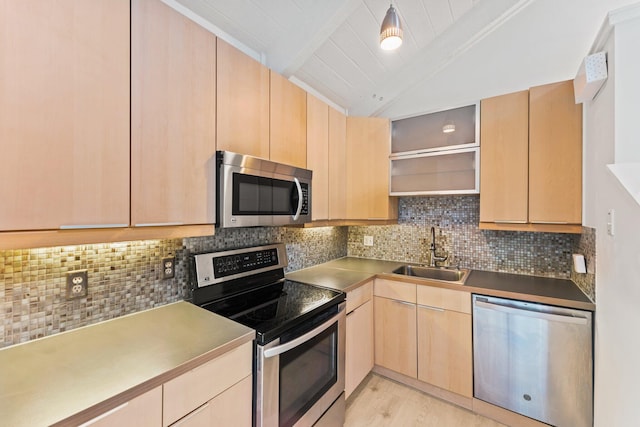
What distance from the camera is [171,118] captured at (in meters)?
1.16

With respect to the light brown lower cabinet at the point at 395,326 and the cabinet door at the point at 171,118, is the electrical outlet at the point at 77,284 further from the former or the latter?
the light brown lower cabinet at the point at 395,326

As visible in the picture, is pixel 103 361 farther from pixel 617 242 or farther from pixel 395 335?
pixel 617 242

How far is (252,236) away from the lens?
1.91m

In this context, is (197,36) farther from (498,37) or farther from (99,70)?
(498,37)

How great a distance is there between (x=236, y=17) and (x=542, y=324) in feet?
8.96

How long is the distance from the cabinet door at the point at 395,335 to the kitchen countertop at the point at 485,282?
245 mm

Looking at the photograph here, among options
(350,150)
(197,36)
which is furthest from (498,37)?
(197,36)

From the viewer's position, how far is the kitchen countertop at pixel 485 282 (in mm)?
1640

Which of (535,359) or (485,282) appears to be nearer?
(535,359)

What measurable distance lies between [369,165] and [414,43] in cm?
108

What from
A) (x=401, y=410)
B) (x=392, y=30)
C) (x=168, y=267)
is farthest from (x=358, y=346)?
(x=392, y=30)

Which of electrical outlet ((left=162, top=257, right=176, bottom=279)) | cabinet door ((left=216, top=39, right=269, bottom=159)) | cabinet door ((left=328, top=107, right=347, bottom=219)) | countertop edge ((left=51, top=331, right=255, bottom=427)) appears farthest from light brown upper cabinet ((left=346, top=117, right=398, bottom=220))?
countertop edge ((left=51, top=331, right=255, bottom=427))

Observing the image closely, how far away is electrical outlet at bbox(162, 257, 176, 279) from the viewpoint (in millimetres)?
1421

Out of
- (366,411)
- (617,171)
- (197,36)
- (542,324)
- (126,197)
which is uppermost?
(197,36)
